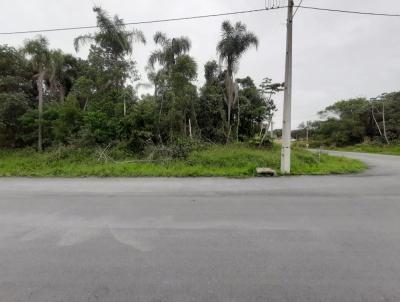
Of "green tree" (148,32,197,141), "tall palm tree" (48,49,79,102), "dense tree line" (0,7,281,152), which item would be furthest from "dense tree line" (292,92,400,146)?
"tall palm tree" (48,49,79,102)

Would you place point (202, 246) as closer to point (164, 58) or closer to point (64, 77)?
point (164, 58)

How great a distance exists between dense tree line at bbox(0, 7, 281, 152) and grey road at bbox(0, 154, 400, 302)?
7.04m

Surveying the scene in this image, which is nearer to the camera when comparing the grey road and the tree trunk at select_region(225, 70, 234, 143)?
the grey road

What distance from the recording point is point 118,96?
13.0 metres

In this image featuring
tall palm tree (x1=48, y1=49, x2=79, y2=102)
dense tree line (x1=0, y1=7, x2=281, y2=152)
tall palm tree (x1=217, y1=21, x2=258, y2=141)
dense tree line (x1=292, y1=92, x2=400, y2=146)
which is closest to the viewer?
dense tree line (x1=0, y1=7, x2=281, y2=152)

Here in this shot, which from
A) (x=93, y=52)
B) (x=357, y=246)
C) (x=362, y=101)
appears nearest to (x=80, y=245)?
(x=357, y=246)

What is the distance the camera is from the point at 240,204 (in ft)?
15.4

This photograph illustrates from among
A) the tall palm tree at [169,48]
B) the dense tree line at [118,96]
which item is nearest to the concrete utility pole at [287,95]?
the dense tree line at [118,96]

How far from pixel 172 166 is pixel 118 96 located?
21.9 feet

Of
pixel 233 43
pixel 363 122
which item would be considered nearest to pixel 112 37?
pixel 233 43

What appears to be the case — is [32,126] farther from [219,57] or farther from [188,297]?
[188,297]

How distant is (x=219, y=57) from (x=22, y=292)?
14536 mm

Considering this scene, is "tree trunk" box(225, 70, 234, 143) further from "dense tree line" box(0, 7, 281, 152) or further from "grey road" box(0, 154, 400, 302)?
"grey road" box(0, 154, 400, 302)

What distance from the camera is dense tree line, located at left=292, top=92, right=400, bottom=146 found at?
1123 inches
